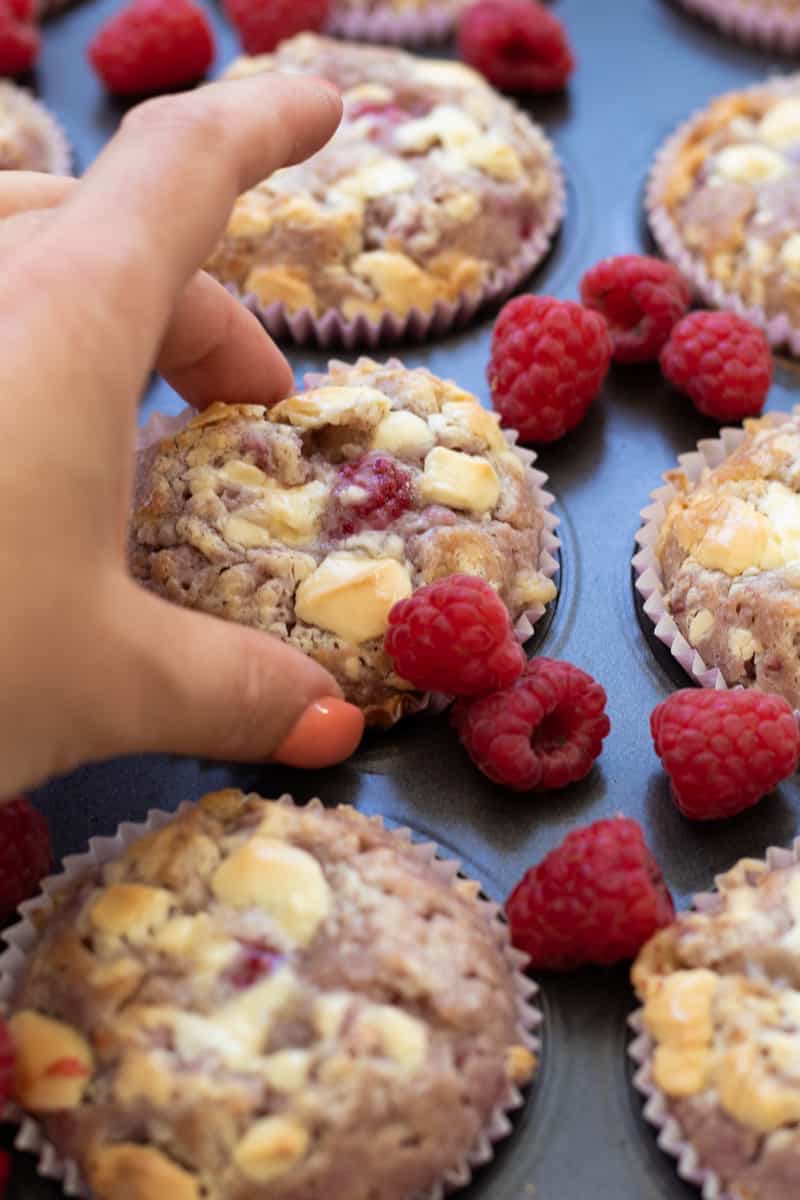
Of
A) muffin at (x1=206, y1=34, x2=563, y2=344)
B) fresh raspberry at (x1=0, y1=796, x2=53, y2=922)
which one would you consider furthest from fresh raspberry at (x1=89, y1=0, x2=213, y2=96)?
fresh raspberry at (x1=0, y1=796, x2=53, y2=922)

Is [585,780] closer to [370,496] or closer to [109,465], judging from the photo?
[370,496]

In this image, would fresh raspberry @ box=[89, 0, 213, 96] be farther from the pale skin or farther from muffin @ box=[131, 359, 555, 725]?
the pale skin

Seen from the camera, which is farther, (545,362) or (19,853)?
(545,362)

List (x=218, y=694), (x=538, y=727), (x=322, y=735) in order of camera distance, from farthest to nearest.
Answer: (x=538, y=727) → (x=322, y=735) → (x=218, y=694)

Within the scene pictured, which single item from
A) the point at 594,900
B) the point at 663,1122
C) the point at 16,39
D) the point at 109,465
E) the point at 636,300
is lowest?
the point at 663,1122

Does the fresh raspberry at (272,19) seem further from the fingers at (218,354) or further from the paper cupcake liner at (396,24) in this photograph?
the fingers at (218,354)

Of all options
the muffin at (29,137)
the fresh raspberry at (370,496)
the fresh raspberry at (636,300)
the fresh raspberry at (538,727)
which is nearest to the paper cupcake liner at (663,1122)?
the fresh raspberry at (538,727)

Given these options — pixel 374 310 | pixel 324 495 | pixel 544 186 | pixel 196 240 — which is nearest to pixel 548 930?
pixel 324 495

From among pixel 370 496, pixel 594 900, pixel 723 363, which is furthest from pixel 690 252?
pixel 594 900
